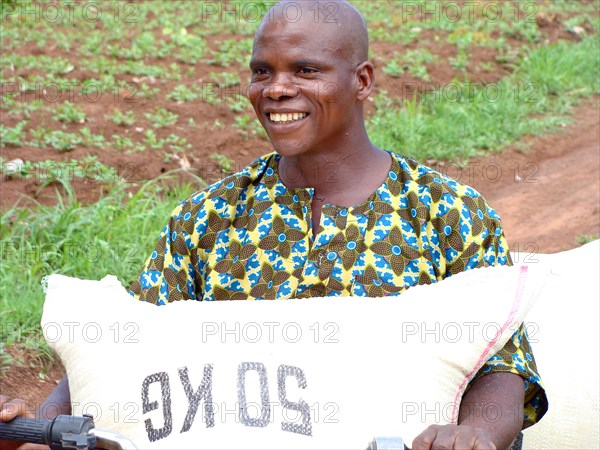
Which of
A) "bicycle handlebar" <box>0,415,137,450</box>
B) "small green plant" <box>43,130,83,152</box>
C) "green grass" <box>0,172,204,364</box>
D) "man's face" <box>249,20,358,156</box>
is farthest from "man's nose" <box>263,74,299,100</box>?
"small green plant" <box>43,130,83,152</box>

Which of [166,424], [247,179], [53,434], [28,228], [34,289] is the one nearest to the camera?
[53,434]

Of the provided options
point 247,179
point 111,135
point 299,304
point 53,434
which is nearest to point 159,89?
point 111,135

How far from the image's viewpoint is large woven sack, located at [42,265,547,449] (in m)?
1.78

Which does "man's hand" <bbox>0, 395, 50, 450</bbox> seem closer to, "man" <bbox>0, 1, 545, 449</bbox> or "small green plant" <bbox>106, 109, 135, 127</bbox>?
"man" <bbox>0, 1, 545, 449</bbox>

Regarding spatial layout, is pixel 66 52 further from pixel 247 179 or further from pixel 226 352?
pixel 226 352

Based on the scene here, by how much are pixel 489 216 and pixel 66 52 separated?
4.56 metres

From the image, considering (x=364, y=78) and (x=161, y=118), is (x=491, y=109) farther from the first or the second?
(x=364, y=78)

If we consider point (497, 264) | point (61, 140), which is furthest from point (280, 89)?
point (61, 140)

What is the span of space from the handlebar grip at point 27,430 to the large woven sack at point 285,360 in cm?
27

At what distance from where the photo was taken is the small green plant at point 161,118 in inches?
221

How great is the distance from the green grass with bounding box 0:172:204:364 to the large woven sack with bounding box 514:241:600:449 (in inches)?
74.4

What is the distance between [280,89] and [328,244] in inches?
14.1

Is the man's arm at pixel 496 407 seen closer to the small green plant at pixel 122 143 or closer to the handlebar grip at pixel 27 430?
the handlebar grip at pixel 27 430

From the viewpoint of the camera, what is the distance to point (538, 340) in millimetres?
2623
